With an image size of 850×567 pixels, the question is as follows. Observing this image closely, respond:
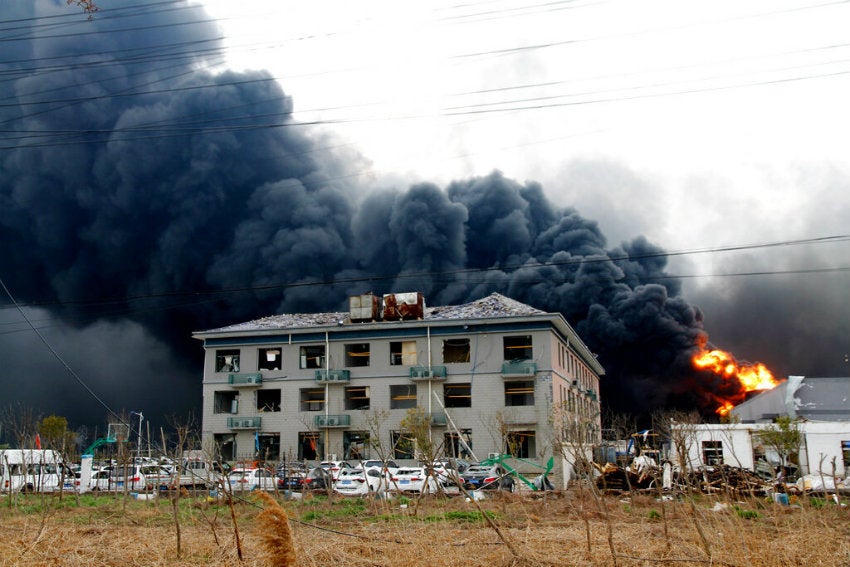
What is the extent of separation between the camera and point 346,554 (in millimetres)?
13234

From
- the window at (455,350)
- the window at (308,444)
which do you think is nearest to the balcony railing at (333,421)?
the window at (308,444)

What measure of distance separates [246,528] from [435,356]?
33599mm

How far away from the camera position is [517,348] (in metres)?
51.9

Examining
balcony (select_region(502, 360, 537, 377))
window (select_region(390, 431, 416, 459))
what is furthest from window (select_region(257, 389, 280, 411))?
balcony (select_region(502, 360, 537, 377))

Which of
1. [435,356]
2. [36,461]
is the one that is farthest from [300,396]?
[36,461]

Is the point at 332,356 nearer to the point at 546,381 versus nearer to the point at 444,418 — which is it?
the point at 444,418

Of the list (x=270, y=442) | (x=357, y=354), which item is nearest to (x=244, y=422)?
(x=270, y=442)

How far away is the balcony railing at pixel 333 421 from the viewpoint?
5194 cm

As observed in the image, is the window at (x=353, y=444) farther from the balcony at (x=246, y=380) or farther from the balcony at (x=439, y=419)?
the balcony at (x=246, y=380)

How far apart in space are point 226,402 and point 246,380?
328cm

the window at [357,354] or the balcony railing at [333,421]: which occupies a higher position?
the window at [357,354]

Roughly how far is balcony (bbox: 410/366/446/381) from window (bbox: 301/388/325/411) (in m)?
7.29

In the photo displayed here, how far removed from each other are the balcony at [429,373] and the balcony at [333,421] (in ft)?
17.4

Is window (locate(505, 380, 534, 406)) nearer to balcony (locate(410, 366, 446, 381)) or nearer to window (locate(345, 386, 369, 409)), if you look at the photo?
balcony (locate(410, 366, 446, 381))
